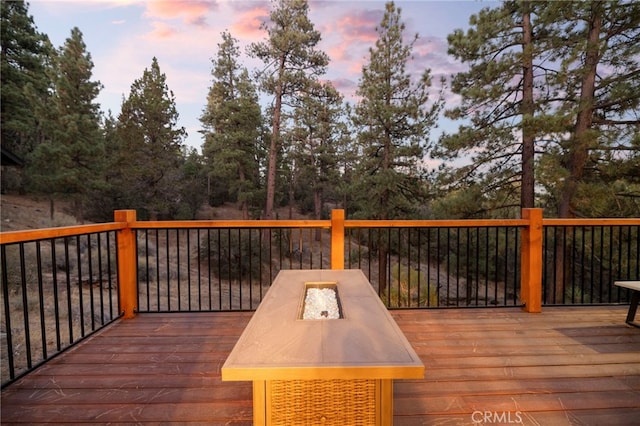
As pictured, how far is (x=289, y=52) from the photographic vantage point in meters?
12.8

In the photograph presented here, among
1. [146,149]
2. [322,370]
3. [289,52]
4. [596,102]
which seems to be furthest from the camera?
[146,149]

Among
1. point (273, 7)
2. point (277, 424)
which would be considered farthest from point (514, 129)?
point (273, 7)

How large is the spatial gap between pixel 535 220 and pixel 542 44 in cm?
624

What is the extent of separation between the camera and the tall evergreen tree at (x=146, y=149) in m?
15.8

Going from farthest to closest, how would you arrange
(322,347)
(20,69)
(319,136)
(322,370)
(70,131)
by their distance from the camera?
(319,136) < (20,69) < (70,131) < (322,347) < (322,370)

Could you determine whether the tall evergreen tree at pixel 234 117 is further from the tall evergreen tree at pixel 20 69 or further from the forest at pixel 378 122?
the tall evergreen tree at pixel 20 69

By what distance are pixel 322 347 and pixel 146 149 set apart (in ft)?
57.8

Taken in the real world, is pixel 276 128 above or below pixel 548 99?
above

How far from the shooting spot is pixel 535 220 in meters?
3.25

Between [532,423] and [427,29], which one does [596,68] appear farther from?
[532,423]

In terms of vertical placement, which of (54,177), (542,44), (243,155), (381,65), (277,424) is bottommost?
(277,424)

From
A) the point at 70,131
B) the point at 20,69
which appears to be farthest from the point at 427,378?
the point at 20,69

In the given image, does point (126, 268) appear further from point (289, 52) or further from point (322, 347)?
point (289, 52)

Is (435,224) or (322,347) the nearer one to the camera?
(322,347)
